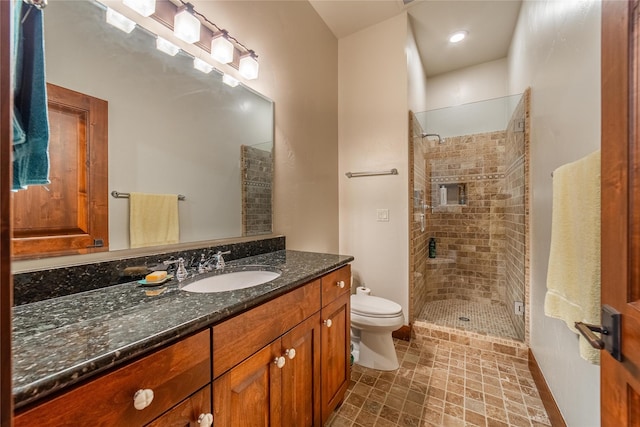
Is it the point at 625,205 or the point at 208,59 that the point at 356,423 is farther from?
the point at 208,59

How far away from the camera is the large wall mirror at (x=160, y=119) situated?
930 millimetres

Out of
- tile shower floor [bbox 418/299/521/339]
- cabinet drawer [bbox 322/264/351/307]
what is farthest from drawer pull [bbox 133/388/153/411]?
tile shower floor [bbox 418/299/521/339]

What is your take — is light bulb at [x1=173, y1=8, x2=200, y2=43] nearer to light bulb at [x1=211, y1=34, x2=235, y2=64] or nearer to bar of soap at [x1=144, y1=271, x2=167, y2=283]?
light bulb at [x1=211, y1=34, x2=235, y2=64]

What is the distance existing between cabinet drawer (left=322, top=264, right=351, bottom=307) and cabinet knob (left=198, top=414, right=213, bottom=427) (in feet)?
2.13

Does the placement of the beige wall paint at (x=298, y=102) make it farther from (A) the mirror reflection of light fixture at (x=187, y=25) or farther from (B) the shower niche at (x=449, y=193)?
(B) the shower niche at (x=449, y=193)

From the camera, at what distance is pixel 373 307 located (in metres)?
1.94

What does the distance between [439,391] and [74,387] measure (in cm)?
188

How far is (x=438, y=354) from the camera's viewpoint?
80.7 inches

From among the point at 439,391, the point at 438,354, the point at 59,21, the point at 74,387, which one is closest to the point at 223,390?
the point at 74,387

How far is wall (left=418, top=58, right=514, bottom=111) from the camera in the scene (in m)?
2.94

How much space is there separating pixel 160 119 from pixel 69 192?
1.55 feet

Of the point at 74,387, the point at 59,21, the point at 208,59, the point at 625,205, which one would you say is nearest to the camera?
the point at 74,387

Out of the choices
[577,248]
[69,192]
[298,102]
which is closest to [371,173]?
[298,102]

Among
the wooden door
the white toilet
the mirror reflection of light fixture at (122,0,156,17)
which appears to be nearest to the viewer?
the wooden door
